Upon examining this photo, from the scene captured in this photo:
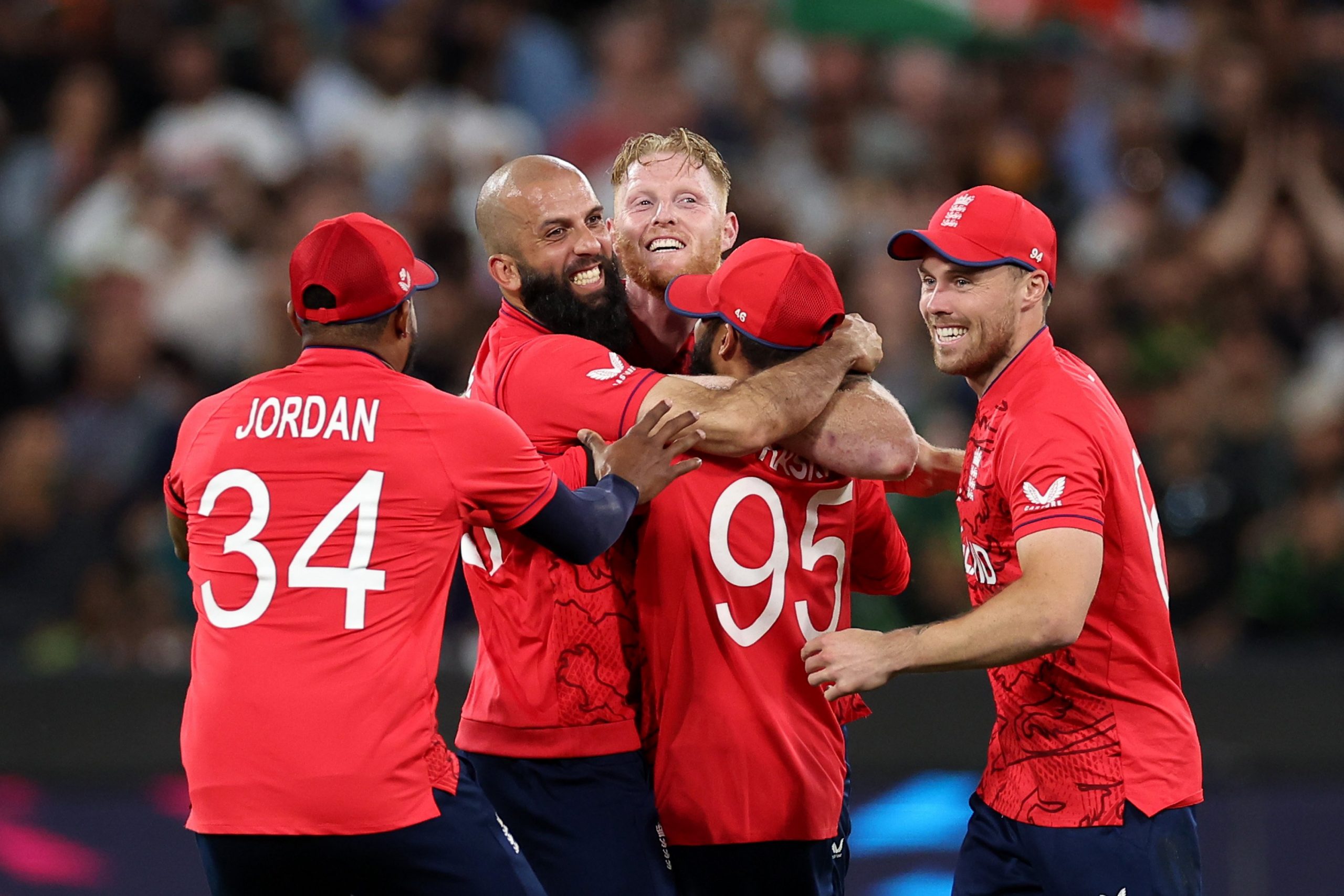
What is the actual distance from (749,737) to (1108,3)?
8016mm

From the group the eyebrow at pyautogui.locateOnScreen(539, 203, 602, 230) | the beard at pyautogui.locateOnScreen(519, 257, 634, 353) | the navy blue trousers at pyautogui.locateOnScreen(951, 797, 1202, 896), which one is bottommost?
the navy blue trousers at pyautogui.locateOnScreen(951, 797, 1202, 896)

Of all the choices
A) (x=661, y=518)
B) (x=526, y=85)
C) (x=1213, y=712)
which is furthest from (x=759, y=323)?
(x=526, y=85)

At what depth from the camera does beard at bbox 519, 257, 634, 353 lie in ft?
15.8

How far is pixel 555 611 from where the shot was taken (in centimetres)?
441

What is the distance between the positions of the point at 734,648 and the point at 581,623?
421 mm

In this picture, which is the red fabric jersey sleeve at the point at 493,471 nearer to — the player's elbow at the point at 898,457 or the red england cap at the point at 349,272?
the red england cap at the point at 349,272

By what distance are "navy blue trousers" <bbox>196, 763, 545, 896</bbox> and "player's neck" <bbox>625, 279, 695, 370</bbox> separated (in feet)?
5.48

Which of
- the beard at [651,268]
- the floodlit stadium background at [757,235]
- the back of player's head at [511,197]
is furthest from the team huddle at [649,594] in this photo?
the floodlit stadium background at [757,235]

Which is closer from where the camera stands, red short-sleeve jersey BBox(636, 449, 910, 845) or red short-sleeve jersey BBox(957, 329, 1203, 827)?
red short-sleeve jersey BBox(957, 329, 1203, 827)

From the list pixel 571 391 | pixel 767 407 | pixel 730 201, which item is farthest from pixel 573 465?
pixel 730 201

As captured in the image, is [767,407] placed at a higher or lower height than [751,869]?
higher

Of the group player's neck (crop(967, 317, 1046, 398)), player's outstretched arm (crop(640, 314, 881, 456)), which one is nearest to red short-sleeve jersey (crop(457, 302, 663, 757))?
player's outstretched arm (crop(640, 314, 881, 456))

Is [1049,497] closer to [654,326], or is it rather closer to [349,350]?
[654,326]

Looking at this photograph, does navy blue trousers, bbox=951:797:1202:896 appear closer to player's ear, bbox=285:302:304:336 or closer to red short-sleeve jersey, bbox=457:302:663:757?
red short-sleeve jersey, bbox=457:302:663:757
